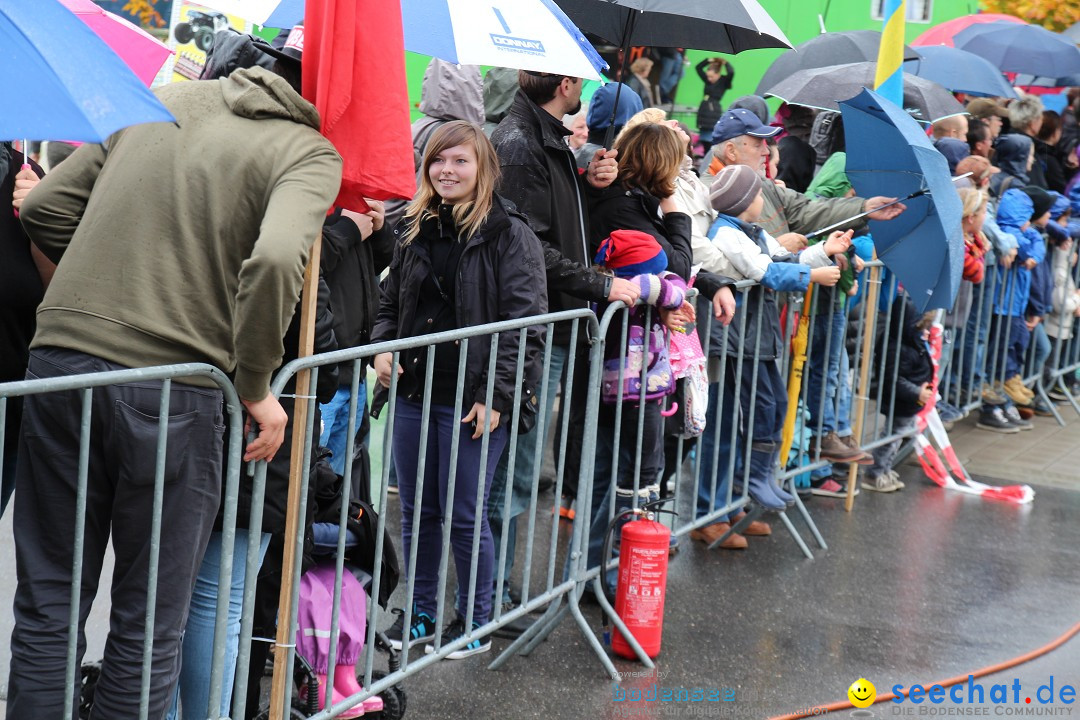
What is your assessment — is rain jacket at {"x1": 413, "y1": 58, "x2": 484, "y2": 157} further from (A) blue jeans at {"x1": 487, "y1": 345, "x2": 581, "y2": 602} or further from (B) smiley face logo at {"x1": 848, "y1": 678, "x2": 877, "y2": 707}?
(B) smiley face logo at {"x1": 848, "y1": 678, "x2": 877, "y2": 707}

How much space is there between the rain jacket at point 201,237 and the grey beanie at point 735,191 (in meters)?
3.19

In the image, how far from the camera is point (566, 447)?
5.30 metres

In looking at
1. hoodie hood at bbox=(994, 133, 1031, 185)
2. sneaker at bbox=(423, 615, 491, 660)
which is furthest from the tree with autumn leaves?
sneaker at bbox=(423, 615, 491, 660)

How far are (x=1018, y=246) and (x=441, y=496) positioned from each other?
6113 mm

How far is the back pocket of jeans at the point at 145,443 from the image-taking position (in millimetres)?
3074

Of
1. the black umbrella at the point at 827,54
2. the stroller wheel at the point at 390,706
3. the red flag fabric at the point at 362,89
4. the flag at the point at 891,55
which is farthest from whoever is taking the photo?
the black umbrella at the point at 827,54

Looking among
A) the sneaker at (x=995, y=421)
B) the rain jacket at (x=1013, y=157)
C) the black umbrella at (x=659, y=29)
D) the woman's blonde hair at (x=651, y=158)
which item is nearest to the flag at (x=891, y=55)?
the black umbrella at (x=659, y=29)

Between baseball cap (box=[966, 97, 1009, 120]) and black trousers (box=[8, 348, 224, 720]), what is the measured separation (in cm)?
875

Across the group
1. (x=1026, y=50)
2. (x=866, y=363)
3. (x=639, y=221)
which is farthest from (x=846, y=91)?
(x=1026, y=50)

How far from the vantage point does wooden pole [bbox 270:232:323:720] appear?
3.39 m

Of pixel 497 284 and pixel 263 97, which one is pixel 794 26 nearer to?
pixel 497 284

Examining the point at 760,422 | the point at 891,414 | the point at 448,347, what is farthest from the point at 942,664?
the point at 891,414

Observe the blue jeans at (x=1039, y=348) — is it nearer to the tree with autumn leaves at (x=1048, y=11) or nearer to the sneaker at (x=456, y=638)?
the sneaker at (x=456, y=638)

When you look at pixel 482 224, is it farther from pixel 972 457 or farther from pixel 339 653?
pixel 972 457
